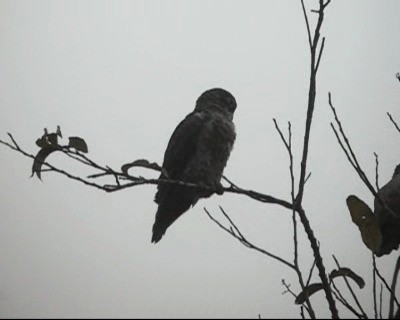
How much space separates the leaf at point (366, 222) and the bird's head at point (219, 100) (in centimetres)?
251

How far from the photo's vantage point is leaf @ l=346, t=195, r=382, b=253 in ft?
5.46

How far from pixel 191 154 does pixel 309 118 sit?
196 centimetres

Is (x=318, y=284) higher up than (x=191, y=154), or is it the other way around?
(x=191, y=154)

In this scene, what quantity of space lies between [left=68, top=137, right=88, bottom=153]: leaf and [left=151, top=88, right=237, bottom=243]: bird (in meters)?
1.34

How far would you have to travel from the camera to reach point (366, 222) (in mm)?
1678

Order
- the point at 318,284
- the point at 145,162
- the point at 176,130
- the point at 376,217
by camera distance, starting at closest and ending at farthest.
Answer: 1. the point at 376,217
2. the point at 318,284
3. the point at 145,162
4. the point at 176,130

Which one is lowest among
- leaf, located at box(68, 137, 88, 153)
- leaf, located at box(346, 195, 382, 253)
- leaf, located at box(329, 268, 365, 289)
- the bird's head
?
leaf, located at box(329, 268, 365, 289)

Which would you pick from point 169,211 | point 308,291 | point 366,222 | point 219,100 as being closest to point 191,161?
point 169,211

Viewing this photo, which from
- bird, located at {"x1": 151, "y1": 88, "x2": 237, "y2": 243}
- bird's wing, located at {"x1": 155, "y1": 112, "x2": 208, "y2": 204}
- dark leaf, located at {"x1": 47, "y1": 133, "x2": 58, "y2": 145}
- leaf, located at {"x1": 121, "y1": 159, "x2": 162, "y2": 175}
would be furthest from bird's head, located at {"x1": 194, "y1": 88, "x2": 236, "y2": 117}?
dark leaf, located at {"x1": 47, "y1": 133, "x2": 58, "y2": 145}

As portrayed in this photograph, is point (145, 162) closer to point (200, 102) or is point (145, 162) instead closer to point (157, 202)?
point (157, 202)

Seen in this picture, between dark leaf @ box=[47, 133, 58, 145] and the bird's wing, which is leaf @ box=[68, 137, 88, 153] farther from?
the bird's wing

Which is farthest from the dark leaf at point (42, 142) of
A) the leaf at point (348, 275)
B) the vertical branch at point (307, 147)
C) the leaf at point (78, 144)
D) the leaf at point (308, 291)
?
the leaf at point (348, 275)

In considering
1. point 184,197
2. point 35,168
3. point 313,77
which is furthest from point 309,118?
point 184,197

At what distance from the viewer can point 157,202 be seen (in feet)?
11.1
